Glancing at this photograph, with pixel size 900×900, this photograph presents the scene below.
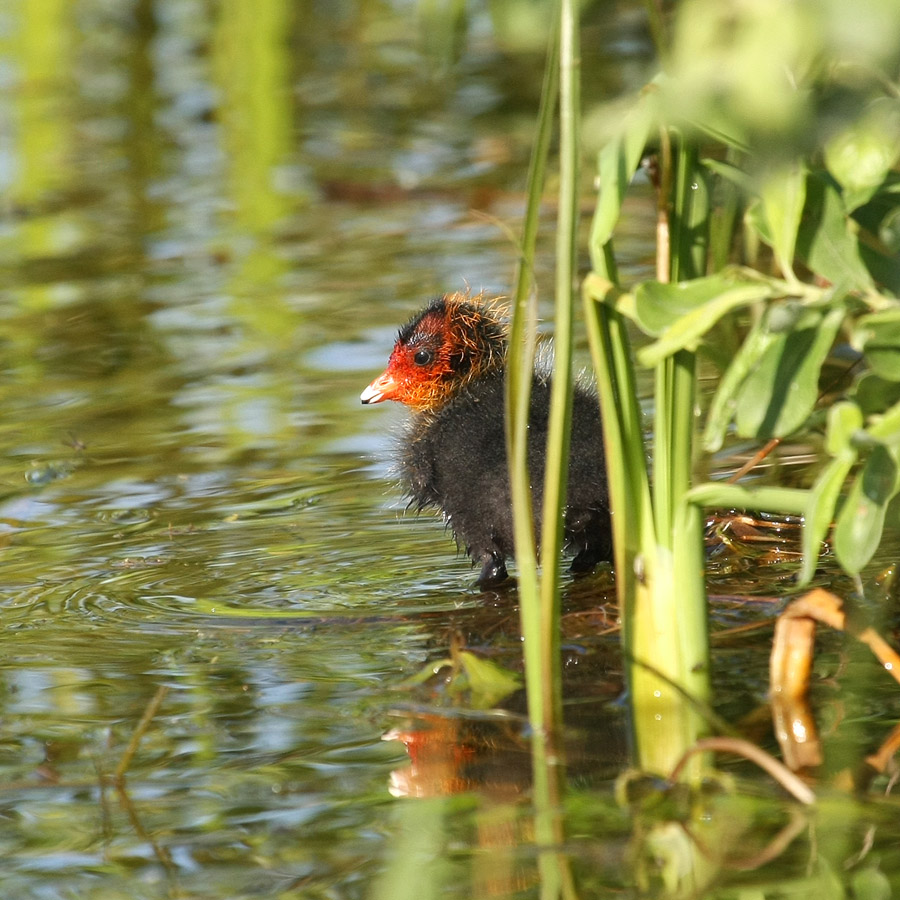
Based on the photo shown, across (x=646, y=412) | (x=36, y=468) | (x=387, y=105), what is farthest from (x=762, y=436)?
(x=387, y=105)

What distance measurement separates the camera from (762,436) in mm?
2506

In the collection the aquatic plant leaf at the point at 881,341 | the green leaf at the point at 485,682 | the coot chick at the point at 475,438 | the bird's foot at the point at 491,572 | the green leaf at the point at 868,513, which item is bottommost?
the bird's foot at the point at 491,572

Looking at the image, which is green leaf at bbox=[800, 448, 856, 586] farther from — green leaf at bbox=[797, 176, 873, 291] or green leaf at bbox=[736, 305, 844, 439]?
green leaf at bbox=[797, 176, 873, 291]

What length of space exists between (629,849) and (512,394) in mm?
743

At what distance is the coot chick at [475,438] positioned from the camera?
147 inches

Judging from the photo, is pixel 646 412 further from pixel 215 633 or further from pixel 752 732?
pixel 752 732

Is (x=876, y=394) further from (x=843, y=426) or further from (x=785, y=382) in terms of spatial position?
(x=843, y=426)

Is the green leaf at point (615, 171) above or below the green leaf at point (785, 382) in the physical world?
above

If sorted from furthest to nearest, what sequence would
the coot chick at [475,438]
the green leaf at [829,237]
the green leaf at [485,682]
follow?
the coot chick at [475,438] < the green leaf at [485,682] < the green leaf at [829,237]

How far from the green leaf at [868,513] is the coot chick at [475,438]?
4.32ft

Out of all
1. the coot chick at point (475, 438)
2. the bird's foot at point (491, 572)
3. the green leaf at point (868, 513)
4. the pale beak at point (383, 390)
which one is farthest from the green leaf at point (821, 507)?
the pale beak at point (383, 390)

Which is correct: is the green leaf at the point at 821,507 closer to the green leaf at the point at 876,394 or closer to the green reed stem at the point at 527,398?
the green leaf at the point at 876,394

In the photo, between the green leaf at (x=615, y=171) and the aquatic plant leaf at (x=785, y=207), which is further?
the green leaf at (x=615, y=171)

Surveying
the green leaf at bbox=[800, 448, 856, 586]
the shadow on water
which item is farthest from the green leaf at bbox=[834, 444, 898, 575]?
the shadow on water
